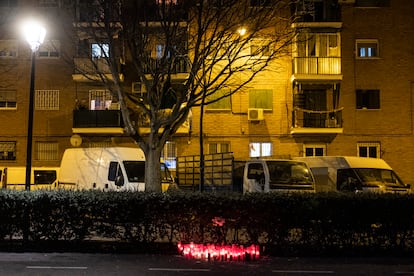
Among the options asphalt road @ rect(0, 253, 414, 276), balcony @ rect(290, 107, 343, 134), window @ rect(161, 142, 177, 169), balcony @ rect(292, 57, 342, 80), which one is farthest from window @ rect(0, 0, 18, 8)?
asphalt road @ rect(0, 253, 414, 276)

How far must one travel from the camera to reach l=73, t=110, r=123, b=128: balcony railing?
2611cm

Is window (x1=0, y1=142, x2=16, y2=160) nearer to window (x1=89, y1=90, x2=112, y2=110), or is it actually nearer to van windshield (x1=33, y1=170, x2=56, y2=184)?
van windshield (x1=33, y1=170, x2=56, y2=184)

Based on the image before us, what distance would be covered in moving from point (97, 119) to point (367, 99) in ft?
45.6

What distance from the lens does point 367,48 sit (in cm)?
2722

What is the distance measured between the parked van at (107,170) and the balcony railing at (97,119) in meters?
7.31

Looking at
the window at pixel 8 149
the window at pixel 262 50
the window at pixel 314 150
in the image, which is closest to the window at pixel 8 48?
the window at pixel 8 149

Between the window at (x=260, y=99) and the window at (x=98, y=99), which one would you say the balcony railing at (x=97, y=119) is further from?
the window at (x=260, y=99)

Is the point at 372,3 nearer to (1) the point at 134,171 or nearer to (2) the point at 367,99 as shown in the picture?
(2) the point at 367,99

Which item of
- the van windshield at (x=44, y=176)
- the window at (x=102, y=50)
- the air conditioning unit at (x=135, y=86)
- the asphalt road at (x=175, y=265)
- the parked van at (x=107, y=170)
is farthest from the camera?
the air conditioning unit at (x=135, y=86)

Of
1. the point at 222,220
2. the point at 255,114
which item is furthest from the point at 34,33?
the point at 255,114

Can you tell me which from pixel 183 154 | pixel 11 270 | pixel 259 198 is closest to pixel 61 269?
pixel 11 270

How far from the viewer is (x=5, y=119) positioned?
89.4ft

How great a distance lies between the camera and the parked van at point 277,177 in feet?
53.5

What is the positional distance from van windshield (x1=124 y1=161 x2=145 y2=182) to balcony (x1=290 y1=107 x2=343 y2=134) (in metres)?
11.2
